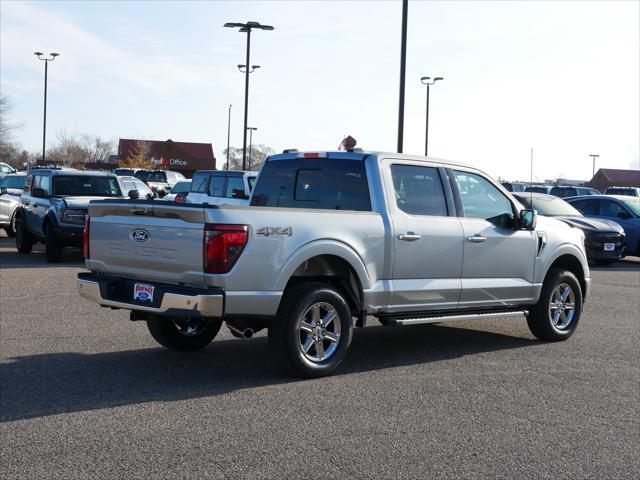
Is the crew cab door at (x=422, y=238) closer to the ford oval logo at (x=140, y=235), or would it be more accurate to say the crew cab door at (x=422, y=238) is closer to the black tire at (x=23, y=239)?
the ford oval logo at (x=140, y=235)

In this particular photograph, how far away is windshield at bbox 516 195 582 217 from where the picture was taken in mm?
20016

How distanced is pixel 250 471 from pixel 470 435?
1638mm

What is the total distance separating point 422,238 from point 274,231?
1.74 metres

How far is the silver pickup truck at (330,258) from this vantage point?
6.87m

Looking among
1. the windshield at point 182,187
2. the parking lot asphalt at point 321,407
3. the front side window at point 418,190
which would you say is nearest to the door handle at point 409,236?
the front side window at point 418,190

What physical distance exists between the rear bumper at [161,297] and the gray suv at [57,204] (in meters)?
9.55

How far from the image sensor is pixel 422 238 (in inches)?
321

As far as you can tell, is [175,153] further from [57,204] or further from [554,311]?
[554,311]

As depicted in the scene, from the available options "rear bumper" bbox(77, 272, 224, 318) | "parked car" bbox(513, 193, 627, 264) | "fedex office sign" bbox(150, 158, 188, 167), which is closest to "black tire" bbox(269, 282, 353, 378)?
"rear bumper" bbox(77, 272, 224, 318)

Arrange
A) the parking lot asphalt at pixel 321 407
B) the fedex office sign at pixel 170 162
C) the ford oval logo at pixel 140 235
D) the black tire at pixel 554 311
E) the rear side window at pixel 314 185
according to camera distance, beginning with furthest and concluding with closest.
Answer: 1. the fedex office sign at pixel 170 162
2. the black tire at pixel 554 311
3. the rear side window at pixel 314 185
4. the ford oval logo at pixel 140 235
5. the parking lot asphalt at pixel 321 407

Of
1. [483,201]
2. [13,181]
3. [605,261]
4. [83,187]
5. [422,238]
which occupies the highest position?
[13,181]

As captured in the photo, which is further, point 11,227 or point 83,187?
point 11,227

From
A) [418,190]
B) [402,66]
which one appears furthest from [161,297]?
[402,66]

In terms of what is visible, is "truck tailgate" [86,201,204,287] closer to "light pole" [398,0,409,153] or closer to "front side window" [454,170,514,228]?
"front side window" [454,170,514,228]
